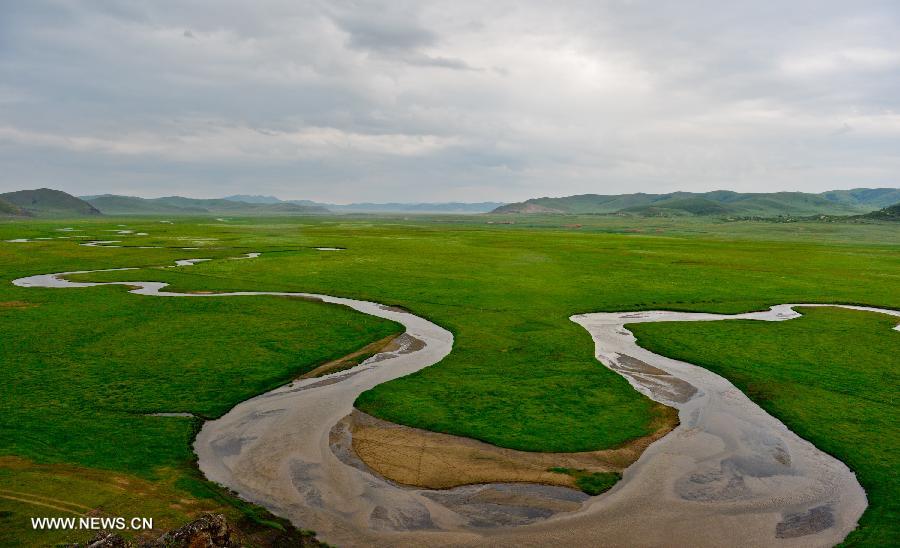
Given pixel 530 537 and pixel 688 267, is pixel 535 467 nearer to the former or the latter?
pixel 530 537

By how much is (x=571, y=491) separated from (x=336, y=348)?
22789mm

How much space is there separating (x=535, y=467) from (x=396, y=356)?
17182 mm

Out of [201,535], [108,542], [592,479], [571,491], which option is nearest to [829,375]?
[592,479]

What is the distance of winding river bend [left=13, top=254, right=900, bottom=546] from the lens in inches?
685

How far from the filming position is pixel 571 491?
19922mm

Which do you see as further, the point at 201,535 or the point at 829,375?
the point at 829,375

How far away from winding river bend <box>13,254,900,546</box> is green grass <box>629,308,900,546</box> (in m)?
0.83

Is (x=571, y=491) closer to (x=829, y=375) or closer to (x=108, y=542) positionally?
(x=108, y=542)

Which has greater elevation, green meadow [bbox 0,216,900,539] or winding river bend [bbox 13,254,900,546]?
green meadow [bbox 0,216,900,539]

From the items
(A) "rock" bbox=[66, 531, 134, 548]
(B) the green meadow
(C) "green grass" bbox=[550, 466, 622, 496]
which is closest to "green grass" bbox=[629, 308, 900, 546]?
(B) the green meadow

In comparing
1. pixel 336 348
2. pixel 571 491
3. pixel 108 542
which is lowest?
pixel 571 491

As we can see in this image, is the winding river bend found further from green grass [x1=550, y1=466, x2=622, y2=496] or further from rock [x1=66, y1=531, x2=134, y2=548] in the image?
rock [x1=66, y1=531, x2=134, y2=548]

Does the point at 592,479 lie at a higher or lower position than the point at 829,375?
lower

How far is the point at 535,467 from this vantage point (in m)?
21.6
